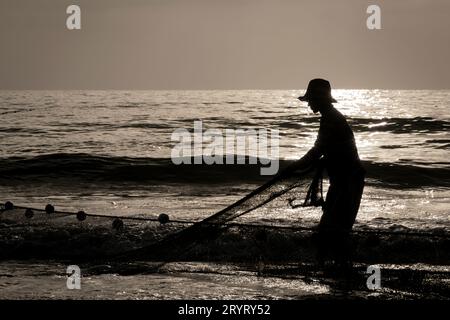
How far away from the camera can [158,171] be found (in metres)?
23.1

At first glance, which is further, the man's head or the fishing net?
the fishing net

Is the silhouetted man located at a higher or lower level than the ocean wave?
higher

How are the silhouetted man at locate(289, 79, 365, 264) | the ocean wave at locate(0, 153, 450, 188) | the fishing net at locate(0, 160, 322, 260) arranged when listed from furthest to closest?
the ocean wave at locate(0, 153, 450, 188)
the fishing net at locate(0, 160, 322, 260)
the silhouetted man at locate(289, 79, 365, 264)

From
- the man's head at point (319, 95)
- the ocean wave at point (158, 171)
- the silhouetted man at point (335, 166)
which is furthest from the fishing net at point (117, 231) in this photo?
the ocean wave at point (158, 171)

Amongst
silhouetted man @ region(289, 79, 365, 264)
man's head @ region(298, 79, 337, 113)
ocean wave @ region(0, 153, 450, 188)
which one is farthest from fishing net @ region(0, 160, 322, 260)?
ocean wave @ region(0, 153, 450, 188)

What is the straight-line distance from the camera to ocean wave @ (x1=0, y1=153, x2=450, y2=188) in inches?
834

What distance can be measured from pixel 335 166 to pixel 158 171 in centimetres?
1653

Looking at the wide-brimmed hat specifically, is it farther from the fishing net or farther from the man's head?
the fishing net

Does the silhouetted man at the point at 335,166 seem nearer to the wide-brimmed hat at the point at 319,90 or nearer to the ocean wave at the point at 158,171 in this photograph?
the wide-brimmed hat at the point at 319,90

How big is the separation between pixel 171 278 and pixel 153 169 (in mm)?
15831

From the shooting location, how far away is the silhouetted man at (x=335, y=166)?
22.4 ft

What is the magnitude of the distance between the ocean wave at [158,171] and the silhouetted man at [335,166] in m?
13.5

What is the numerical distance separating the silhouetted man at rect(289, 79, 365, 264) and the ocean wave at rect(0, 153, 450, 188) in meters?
13.5
